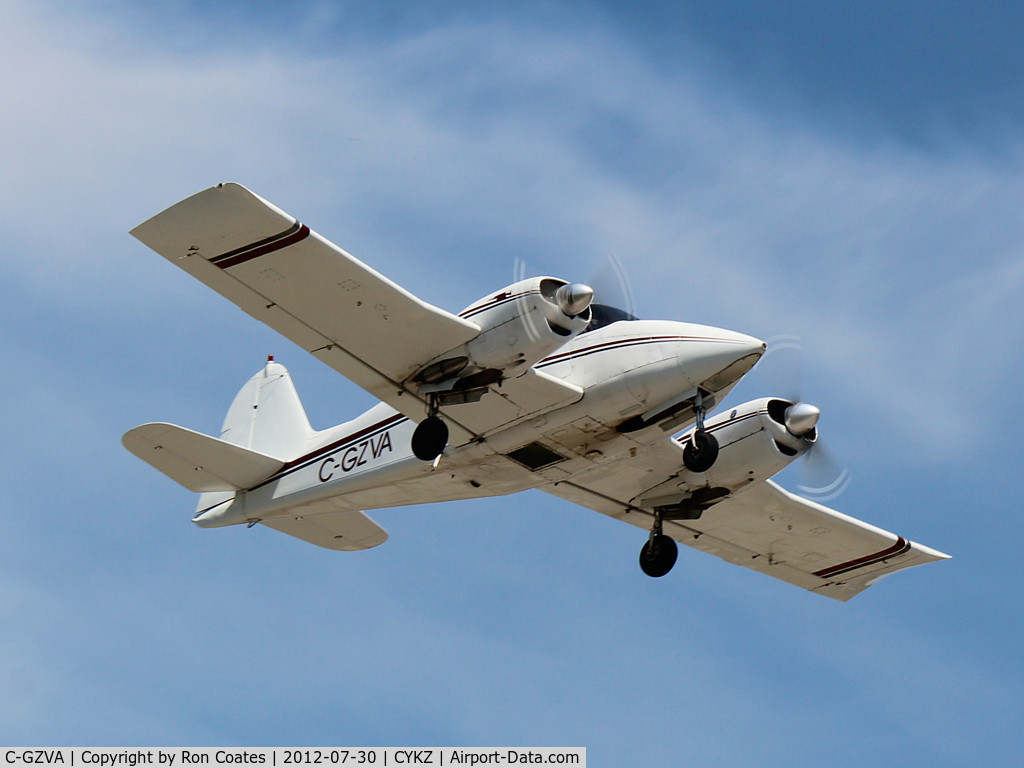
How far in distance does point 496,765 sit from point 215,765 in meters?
3.72

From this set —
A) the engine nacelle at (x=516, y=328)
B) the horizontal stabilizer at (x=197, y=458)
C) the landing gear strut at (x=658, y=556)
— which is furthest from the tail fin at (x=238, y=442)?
the landing gear strut at (x=658, y=556)

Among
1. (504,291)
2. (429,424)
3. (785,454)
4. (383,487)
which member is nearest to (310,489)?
(383,487)

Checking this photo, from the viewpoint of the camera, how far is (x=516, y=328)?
64.7 feet

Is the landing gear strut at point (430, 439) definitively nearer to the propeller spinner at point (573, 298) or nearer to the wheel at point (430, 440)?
the wheel at point (430, 440)

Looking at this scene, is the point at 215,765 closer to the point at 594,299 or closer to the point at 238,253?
the point at 238,253

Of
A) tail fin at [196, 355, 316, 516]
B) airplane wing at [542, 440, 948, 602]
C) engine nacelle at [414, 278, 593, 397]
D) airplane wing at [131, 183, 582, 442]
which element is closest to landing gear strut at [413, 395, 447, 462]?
engine nacelle at [414, 278, 593, 397]

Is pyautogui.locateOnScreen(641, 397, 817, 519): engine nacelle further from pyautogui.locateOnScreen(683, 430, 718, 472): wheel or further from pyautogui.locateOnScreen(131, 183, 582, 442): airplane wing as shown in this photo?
pyautogui.locateOnScreen(131, 183, 582, 442): airplane wing

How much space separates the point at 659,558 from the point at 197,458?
786 centimetres

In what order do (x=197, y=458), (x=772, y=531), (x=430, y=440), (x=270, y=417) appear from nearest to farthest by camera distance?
(x=430, y=440) < (x=197, y=458) < (x=772, y=531) < (x=270, y=417)

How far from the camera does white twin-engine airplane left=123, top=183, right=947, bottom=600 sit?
19469 millimetres

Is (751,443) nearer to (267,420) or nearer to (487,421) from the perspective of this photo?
(487,421)

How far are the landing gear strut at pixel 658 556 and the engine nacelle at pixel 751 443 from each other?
98 centimetres

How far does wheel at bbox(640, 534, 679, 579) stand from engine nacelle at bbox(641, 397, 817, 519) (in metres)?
1.00

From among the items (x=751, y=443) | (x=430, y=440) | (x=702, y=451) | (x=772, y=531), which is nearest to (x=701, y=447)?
(x=702, y=451)
